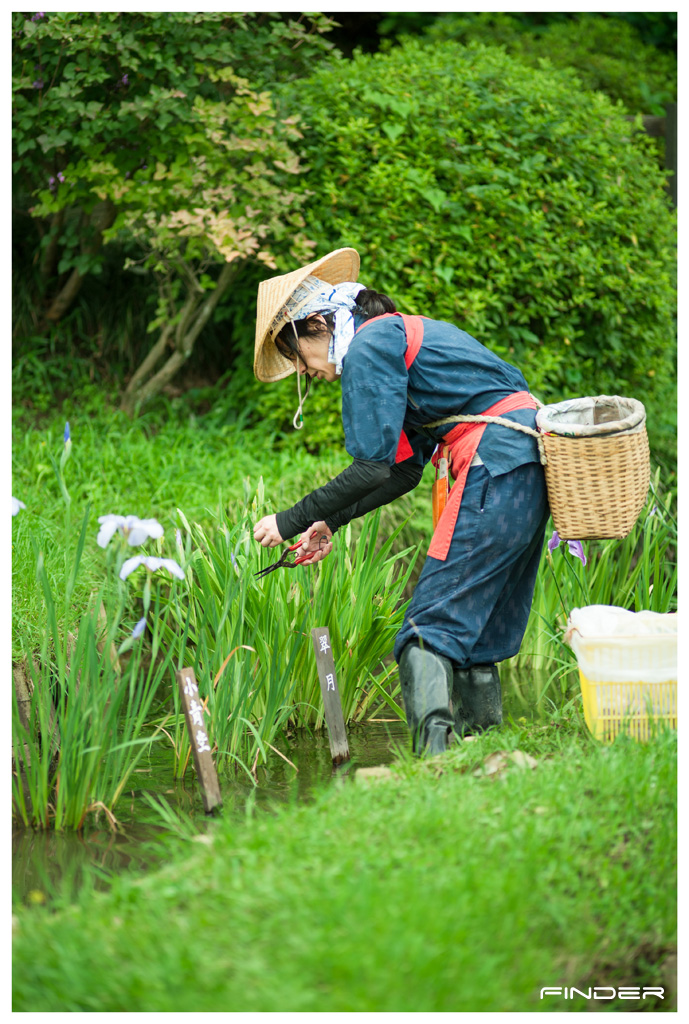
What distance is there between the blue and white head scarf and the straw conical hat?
2 cm

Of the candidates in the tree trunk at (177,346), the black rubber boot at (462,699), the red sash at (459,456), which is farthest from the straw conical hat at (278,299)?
the tree trunk at (177,346)

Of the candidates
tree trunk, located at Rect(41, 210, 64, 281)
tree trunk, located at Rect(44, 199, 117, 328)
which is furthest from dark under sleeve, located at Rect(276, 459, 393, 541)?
tree trunk, located at Rect(41, 210, 64, 281)

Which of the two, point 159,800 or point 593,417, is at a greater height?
point 593,417

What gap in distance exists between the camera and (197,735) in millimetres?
2270

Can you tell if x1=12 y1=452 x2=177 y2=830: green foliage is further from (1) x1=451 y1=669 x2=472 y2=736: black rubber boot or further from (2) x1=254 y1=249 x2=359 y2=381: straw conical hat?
(1) x1=451 y1=669 x2=472 y2=736: black rubber boot

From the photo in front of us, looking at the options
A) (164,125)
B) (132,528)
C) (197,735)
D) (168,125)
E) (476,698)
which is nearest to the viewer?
(132,528)

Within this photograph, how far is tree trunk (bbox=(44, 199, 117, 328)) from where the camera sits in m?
5.31

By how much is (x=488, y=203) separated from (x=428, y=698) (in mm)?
3389

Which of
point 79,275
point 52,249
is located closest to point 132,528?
point 79,275

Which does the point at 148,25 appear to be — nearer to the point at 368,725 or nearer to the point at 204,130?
the point at 204,130
